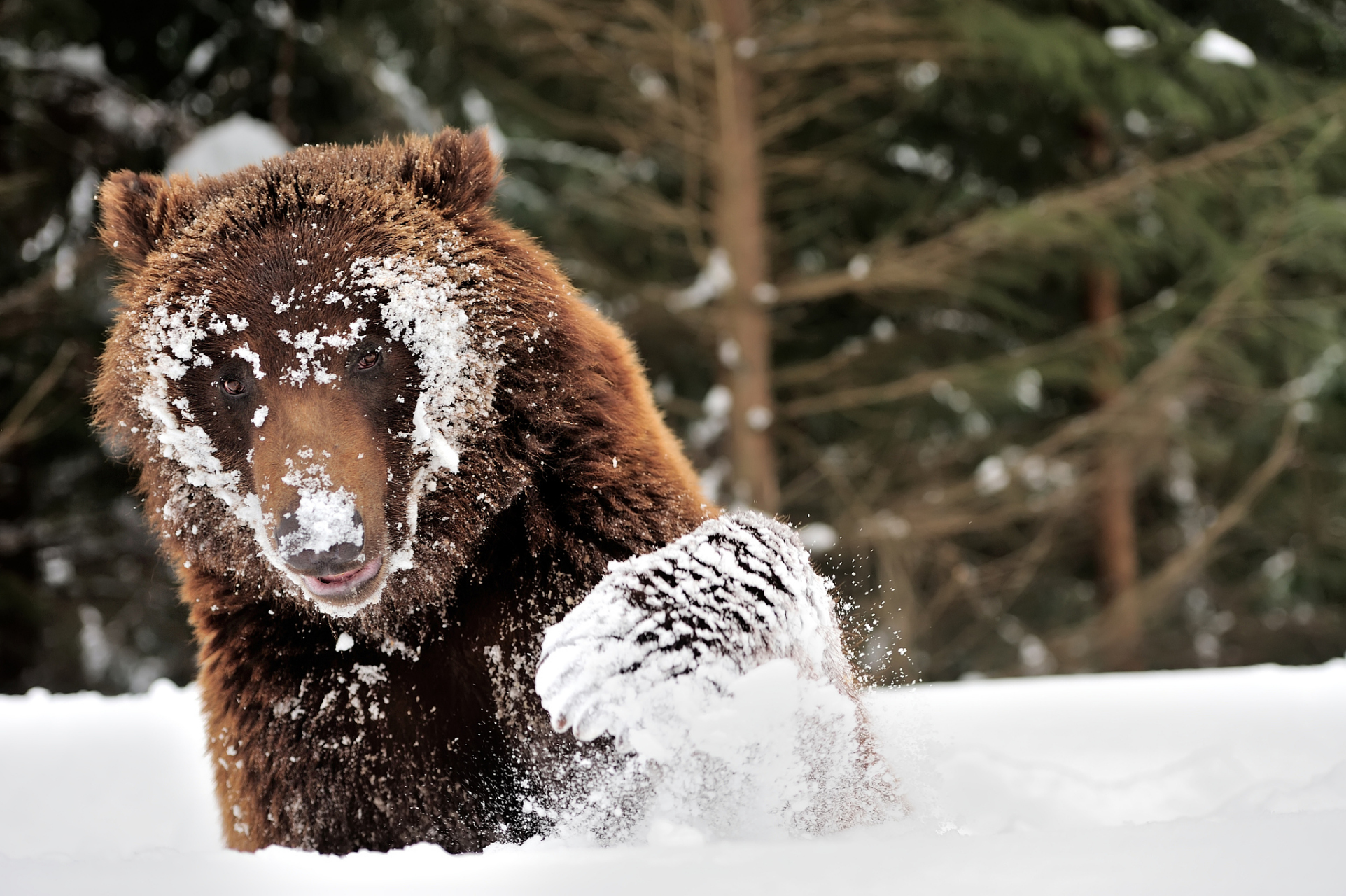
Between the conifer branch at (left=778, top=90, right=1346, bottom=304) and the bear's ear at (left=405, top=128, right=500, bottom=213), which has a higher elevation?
the conifer branch at (left=778, top=90, right=1346, bottom=304)

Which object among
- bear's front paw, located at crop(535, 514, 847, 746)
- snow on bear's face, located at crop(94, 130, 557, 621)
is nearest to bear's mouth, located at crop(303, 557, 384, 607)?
snow on bear's face, located at crop(94, 130, 557, 621)

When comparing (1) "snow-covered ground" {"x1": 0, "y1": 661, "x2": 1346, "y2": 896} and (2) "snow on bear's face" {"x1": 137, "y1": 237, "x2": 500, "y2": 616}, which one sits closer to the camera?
(1) "snow-covered ground" {"x1": 0, "y1": 661, "x2": 1346, "y2": 896}

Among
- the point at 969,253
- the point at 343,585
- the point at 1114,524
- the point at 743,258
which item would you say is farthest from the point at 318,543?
the point at 1114,524

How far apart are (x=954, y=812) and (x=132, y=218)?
8.76 feet

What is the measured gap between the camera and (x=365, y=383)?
7.27 ft

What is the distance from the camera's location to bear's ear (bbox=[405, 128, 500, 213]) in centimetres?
249

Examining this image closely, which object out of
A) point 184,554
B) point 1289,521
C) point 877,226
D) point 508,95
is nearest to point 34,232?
point 508,95

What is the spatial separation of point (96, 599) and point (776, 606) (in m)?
9.32

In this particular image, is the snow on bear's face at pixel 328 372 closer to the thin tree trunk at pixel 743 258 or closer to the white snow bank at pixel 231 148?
the white snow bank at pixel 231 148

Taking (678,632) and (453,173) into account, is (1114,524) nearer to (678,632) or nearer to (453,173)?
(453,173)

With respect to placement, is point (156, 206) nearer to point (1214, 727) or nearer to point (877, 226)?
point (1214, 727)

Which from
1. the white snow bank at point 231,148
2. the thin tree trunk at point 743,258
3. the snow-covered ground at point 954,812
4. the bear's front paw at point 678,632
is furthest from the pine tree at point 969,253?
the bear's front paw at point 678,632

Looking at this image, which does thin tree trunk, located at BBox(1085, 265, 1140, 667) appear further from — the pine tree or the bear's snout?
the bear's snout

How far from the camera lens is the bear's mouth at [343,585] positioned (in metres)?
2.00
